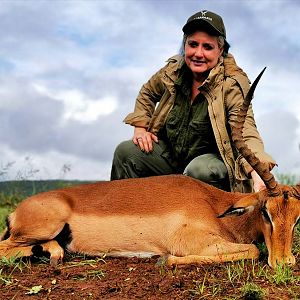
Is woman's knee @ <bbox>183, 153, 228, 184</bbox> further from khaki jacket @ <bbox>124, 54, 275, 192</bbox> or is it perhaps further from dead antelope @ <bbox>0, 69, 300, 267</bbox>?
dead antelope @ <bbox>0, 69, 300, 267</bbox>

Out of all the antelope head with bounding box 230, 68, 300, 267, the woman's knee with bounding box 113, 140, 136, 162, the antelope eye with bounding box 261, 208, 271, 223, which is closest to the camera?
the antelope head with bounding box 230, 68, 300, 267

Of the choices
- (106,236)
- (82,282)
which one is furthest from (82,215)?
(82,282)

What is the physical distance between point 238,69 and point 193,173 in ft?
4.60

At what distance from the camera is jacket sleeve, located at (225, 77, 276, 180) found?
764cm

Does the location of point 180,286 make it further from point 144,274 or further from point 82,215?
point 82,215

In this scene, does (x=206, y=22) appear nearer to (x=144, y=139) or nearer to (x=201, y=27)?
(x=201, y=27)

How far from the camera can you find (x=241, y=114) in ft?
21.4

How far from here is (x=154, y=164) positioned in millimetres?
8648

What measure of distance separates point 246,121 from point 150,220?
6.15 ft

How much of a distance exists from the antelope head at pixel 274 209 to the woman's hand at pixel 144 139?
2.26 metres

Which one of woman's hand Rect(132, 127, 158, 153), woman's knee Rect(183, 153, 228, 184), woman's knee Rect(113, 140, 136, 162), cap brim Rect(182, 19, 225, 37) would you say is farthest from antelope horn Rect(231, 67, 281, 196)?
woman's knee Rect(113, 140, 136, 162)

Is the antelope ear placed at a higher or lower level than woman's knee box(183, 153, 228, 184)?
lower

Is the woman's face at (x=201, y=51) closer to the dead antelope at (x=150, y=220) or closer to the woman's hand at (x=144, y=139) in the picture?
the woman's hand at (x=144, y=139)

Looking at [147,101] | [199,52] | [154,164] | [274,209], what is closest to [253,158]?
[274,209]
